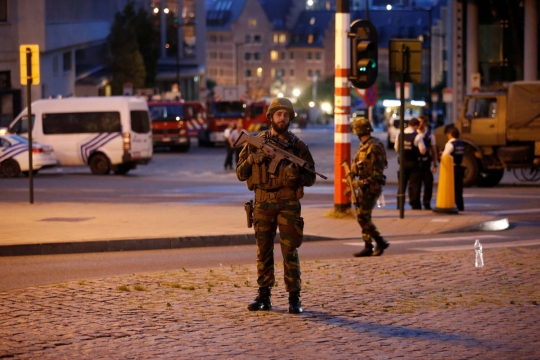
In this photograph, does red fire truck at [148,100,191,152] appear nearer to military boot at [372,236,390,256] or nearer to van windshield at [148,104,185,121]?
van windshield at [148,104,185,121]

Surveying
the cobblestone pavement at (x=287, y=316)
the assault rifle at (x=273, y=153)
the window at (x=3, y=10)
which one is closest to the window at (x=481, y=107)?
the cobblestone pavement at (x=287, y=316)

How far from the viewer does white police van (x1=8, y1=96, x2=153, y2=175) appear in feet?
113

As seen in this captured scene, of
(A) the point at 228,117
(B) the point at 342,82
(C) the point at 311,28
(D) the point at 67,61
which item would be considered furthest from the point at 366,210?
(C) the point at 311,28

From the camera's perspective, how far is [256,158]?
8.62 m

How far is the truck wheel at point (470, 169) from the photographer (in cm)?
2727

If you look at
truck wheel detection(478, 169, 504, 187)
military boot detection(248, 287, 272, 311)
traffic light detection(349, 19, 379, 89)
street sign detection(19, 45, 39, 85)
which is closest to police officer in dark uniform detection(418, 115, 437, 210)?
traffic light detection(349, 19, 379, 89)

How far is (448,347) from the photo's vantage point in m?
7.61

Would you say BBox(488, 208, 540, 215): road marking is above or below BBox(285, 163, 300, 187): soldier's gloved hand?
below

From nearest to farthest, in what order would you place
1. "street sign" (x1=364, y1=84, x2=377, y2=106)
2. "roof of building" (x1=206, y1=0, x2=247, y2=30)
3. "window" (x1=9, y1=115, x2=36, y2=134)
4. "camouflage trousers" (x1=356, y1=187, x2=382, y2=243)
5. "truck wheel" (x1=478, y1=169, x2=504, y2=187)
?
"camouflage trousers" (x1=356, y1=187, x2=382, y2=243), "street sign" (x1=364, y1=84, x2=377, y2=106), "truck wheel" (x1=478, y1=169, x2=504, y2=187), "window" (x1=9, y1=115, x2=36, y2=134), "roof of building" (x1=206, y1=0, x2=247, y2=30)

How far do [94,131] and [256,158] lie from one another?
86.9 feet

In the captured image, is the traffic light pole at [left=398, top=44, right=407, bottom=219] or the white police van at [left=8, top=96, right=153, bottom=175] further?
the white police van at [left=8, top=96, right=153, bottom=175]

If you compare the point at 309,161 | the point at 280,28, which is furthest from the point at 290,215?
the point at 280,28

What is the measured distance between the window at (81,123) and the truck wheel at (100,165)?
2.76 feet

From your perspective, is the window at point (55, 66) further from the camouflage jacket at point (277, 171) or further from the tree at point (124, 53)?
the camouflage jacket at point (277, 171)
